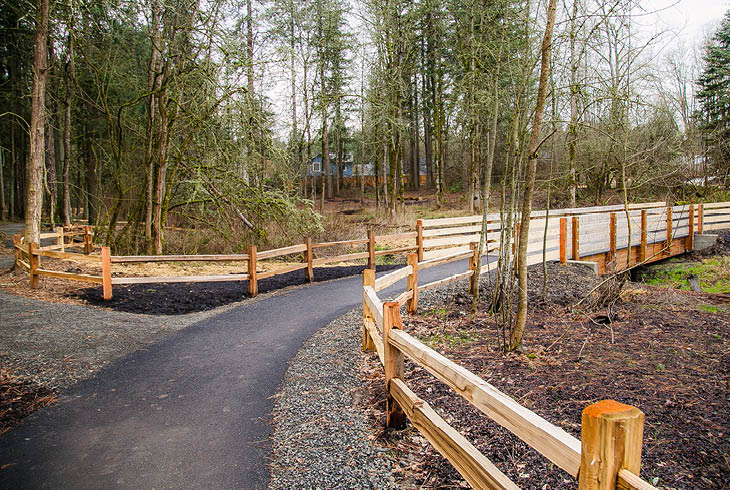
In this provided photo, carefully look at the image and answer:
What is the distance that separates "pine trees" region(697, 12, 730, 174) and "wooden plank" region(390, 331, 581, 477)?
Answer: 2343 cm

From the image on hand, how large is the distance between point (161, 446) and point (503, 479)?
9.43 ft

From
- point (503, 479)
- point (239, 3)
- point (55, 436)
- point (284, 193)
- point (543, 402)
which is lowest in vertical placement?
point (55, 436)

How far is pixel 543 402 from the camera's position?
157 inches

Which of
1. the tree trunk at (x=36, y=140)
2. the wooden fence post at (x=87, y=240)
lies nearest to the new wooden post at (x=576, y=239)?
the tree trunk at (x=36, y=140)

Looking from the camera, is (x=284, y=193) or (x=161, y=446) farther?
(x=284, y=193)

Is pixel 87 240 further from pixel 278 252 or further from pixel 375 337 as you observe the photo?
pixel 375 337

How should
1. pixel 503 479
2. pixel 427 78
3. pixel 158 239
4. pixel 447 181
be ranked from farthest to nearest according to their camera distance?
pixel 447 181 < pixel 427 78 < pixel 158 239 < pixel 503 479

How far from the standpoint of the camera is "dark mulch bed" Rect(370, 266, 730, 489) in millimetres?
3121

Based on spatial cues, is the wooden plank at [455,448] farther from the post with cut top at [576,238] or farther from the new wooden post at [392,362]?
the post with cut top at [576,238]

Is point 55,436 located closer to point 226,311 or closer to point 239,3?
point 226,311

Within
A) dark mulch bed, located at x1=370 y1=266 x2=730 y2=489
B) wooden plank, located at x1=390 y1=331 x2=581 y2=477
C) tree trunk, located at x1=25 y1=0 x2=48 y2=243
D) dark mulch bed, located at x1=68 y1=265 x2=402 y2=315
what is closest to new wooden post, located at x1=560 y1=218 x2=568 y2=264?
dark mulch bed, located at x1=370 y1=266 x2=730 y2=489

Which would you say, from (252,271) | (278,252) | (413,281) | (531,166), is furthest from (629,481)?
(278,252)

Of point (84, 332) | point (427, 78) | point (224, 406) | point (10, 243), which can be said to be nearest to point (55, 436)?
point (224, 406)

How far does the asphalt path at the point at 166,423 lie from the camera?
3357 millimetres
